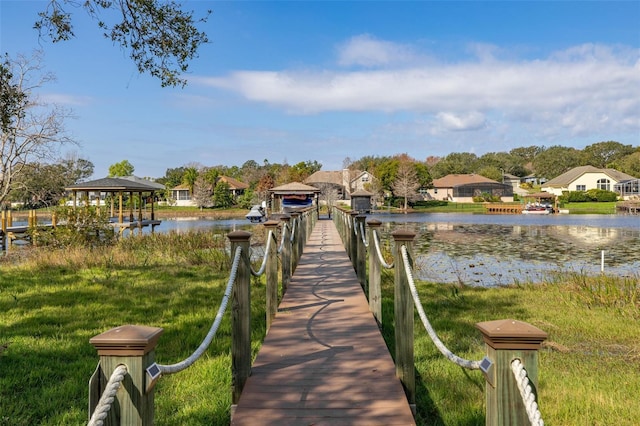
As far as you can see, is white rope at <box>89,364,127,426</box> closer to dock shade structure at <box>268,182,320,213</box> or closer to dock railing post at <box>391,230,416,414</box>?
dock railing post at <box>391,230,416,414</box>

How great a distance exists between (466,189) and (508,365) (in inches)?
3147

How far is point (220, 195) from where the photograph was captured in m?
67.2

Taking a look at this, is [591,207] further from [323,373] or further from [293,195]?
[323,373]

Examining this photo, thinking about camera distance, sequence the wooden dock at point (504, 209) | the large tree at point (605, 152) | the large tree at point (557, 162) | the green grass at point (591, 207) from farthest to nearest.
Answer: the large tree at point (605, 152)
the large tree at point (557, 162)
the wooden dock at point (504, 209)
the green grass at point (591, 207)

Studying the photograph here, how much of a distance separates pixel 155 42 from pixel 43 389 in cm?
722

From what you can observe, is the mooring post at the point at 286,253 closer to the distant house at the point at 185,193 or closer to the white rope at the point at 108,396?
the white rope at the point at 108,396

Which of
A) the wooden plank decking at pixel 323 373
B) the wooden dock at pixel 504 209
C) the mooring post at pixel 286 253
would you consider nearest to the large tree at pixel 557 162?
the wooden dock at pixel 504 209

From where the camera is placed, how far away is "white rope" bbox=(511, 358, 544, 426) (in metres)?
1.59

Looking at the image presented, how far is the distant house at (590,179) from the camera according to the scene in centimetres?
7200

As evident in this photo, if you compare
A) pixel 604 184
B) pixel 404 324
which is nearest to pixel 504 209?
pixel 604 184

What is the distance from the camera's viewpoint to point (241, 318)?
385 cm

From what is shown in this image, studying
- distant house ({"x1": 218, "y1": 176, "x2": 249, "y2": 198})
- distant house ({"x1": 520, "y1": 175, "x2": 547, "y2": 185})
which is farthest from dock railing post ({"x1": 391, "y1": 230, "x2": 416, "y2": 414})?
distant house ({"x1": 520, "y1": 175, "x2": 547, "y2": 185})

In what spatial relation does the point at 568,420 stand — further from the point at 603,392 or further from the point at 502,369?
the point at 502,369

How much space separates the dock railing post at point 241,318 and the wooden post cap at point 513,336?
2476 mm
